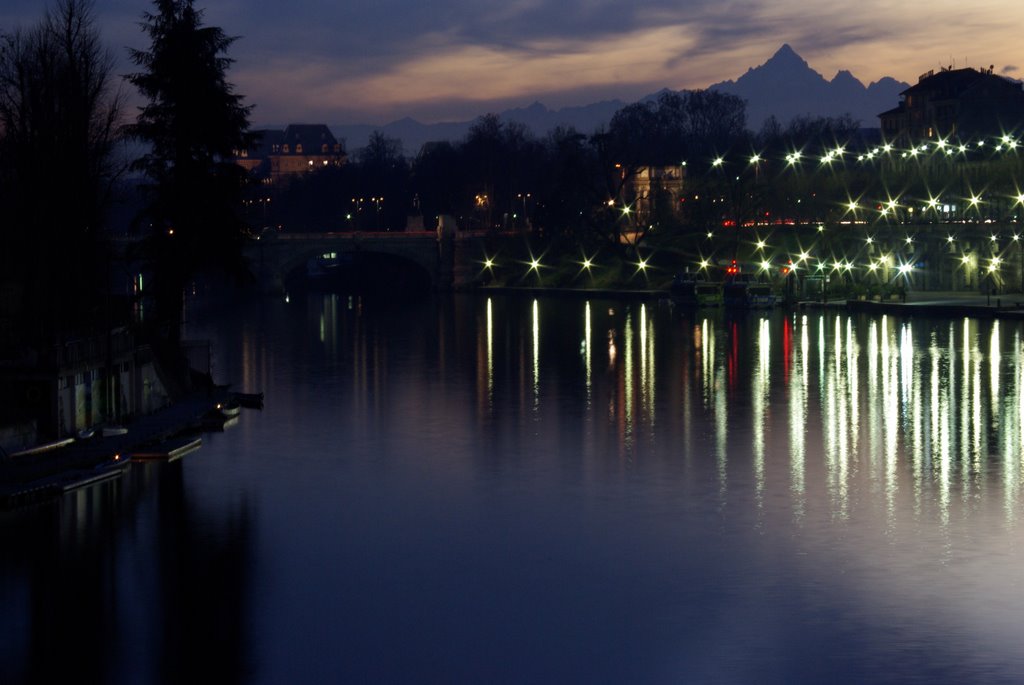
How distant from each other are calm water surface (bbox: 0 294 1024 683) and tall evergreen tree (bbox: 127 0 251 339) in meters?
6.24

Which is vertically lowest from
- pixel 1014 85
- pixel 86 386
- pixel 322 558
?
pixel 322 558

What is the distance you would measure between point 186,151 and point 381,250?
3788 inches

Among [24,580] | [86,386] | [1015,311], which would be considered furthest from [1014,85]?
[24,580]

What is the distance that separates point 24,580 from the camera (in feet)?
105

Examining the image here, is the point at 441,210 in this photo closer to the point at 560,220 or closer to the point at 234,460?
the point at 560,220

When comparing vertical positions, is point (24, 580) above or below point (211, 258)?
below

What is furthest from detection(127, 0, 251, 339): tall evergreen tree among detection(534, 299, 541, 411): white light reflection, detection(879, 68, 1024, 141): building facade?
detection(879, 68, 1024, 141): building facade

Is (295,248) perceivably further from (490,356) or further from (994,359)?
(994,359)

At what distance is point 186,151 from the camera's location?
5906cm

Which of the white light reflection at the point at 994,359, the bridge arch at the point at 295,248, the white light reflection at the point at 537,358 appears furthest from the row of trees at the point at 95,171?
the bridge arch at the point at 295,248

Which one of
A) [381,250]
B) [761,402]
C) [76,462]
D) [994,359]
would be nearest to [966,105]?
[381,250]

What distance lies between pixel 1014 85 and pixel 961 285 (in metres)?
59.7

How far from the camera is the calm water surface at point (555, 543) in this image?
27.6m

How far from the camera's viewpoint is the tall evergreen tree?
5831cm
